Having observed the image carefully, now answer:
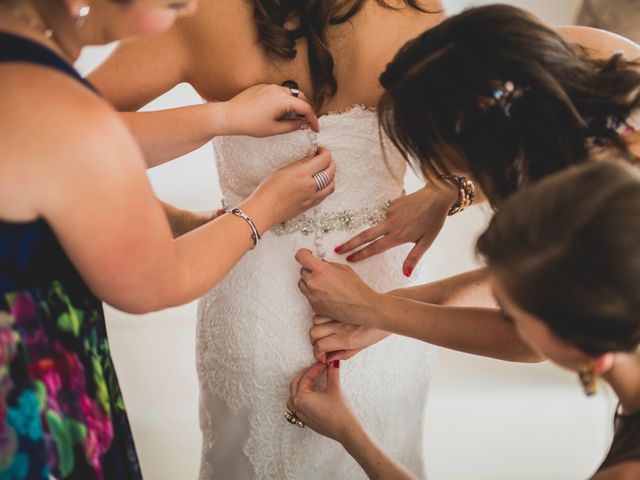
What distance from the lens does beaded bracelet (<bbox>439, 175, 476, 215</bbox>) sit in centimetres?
147

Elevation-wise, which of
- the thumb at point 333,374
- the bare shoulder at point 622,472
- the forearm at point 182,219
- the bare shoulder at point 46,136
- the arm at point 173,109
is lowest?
the thumb at point 333,374

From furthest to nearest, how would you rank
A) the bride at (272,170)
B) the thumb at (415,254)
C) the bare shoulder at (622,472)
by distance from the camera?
the thumb at (415,254), the bride at (272,170), the bare shoulder at (622,472)

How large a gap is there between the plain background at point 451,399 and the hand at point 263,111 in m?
1.50

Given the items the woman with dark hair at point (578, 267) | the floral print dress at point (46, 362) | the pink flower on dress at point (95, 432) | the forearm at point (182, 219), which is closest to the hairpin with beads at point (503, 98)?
the woman with dark hair at point (578, 267)

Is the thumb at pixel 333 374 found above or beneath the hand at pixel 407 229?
beneath

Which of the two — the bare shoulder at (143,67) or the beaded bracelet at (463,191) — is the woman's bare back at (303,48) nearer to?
the bare shoulder at (143,67)

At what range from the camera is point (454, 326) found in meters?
1.21

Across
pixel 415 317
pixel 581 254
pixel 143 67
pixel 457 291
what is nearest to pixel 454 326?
pixel 415 317

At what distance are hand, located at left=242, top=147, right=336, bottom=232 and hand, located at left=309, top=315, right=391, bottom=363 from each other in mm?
216

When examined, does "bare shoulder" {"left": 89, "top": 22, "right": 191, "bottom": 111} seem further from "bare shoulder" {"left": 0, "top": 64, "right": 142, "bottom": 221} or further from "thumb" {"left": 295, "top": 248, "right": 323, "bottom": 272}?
"bare shoulder" {"left": 0, "top": 64, "right": 142, "bottom": 221}

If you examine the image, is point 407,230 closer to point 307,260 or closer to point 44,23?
point 307,260

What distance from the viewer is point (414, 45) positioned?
101cm

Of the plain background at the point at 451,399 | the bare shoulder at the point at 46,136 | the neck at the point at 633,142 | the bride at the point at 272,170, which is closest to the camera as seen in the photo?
the bare shoulder at the point at 46,136

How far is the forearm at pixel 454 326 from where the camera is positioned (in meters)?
1.20
